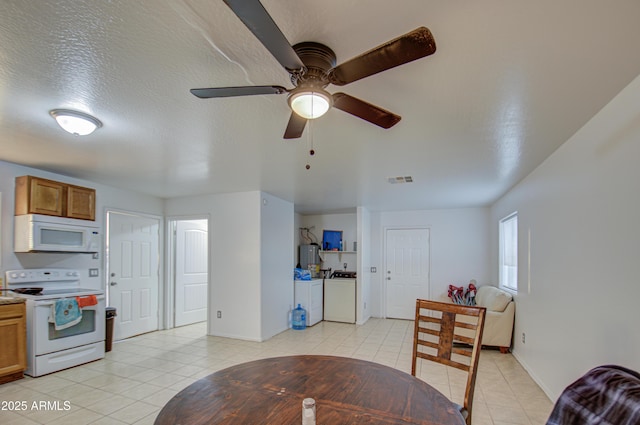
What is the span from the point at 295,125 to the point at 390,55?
0.74 meters

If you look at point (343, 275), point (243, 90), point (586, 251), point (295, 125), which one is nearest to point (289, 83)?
point (295, 125)

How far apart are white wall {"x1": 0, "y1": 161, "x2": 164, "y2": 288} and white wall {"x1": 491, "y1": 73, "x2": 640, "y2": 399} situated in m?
5.38

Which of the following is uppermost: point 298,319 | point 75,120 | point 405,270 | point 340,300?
point 75,120

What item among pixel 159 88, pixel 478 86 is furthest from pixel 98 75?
pixel 478 86

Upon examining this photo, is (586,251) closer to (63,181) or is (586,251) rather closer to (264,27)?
(264,27)

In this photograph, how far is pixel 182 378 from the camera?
3.45 meters

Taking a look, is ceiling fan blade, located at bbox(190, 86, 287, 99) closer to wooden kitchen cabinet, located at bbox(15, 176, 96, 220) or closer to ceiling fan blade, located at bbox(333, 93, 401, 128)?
ceiling fan blade, located at bbox(333, 93, 401, 128)

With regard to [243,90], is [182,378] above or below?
below

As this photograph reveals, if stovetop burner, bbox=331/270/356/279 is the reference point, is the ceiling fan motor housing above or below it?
above

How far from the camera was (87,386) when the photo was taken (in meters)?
3.23

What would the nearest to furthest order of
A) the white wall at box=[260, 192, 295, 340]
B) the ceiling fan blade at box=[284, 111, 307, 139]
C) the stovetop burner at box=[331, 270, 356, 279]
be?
the ceiling fan blade at box=[284, 111, 307, 139]
the white wall at box=[260, 192, 295, 340]
the stovetop burner at box=[331, 270, 356, 279]

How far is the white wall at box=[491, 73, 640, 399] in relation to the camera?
6.02ft

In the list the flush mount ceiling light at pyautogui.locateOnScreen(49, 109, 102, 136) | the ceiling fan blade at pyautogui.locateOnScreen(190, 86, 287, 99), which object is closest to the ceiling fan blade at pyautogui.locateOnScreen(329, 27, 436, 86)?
the ceiling fan blade at pyautogui.locateOnScreen(190, 86, 287, 99)

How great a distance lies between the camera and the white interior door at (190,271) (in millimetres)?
5805
